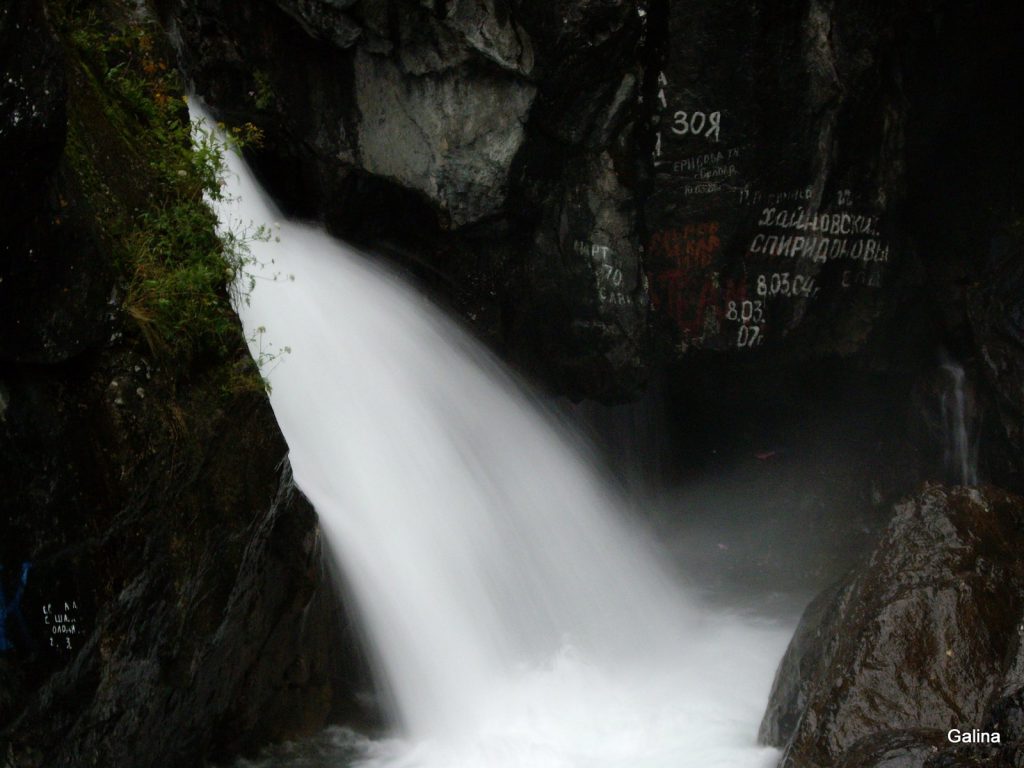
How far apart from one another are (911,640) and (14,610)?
4.30 meters

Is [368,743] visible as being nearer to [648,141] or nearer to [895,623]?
[895,623]

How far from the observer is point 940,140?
8078 millimetres

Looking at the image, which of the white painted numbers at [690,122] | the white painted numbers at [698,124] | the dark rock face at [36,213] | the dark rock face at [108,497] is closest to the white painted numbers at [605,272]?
the white painted numbers at [690,122]

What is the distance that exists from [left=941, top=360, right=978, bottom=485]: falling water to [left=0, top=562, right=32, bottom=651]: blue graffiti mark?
762cm

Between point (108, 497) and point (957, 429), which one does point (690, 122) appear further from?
point (108, 497)

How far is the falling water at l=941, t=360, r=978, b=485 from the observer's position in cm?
827

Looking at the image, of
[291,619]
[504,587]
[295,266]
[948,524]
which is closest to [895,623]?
[948,524]

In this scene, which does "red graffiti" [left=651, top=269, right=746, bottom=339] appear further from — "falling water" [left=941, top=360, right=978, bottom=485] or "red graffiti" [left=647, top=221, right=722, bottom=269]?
"falling water" [left=941, top=360, right=978, bottom=485]

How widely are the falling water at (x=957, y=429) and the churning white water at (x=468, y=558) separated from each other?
2.42 metres

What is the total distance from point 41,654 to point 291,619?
1.62 metres

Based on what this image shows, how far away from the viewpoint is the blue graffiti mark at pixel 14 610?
3941mm

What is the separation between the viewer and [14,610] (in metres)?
3.97

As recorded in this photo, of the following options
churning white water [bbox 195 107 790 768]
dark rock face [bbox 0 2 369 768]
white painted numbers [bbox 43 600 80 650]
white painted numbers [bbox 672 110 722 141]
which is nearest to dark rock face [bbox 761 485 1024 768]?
churning white water [bbox 195 107 790 768]

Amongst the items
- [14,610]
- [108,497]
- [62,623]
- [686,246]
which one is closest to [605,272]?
[686,246]
